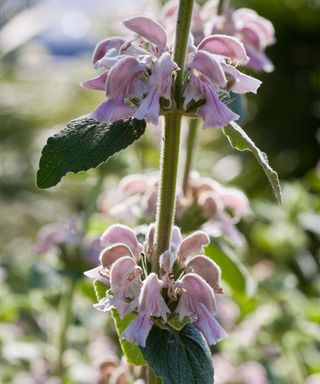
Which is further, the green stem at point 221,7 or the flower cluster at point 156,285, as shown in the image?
the green stem at point 221,7

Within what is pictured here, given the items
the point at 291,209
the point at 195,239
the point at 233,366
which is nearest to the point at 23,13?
the point at 291,209

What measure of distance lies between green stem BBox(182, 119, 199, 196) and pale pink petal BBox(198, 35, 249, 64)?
16.1 inches

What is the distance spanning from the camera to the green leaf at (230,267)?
3.70ft

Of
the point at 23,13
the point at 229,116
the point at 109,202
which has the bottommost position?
the point at 23,13

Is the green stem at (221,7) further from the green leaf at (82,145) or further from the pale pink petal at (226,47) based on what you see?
the green leaf at (82,145)

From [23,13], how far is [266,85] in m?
2.46

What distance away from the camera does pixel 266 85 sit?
5645 millimetres

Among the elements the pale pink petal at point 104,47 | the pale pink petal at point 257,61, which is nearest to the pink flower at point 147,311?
the pale pink petal at point 104,47

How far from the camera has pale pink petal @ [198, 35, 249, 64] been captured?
2.49ft

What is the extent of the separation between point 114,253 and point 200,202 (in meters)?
0.38

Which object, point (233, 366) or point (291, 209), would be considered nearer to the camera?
point (233, 366)

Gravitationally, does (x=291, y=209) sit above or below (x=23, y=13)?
above

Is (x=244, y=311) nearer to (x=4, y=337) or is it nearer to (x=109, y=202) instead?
(x=109, y=202)

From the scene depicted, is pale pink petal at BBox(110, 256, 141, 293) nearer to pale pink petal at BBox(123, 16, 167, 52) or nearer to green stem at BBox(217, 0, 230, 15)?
pale pink petal at BBox(123, 16, 167, 52)
